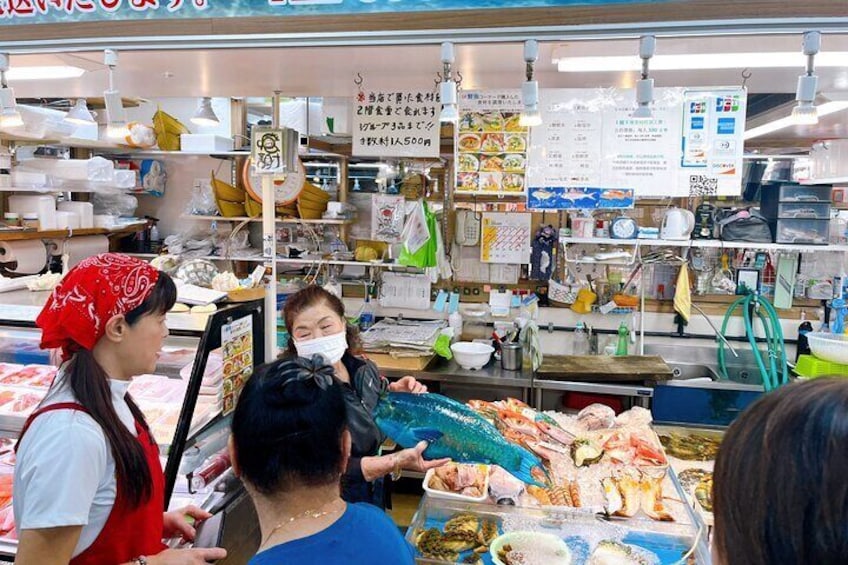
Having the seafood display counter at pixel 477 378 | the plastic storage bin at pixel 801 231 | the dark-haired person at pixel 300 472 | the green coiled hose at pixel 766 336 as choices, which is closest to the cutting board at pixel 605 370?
the seafood display counter at pixel 477 378

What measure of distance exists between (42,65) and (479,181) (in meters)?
2.72

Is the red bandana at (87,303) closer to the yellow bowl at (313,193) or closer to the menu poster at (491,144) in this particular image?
the menu poster at (491,144)

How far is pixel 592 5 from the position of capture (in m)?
2.02

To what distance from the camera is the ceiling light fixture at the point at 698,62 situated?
2973 mm

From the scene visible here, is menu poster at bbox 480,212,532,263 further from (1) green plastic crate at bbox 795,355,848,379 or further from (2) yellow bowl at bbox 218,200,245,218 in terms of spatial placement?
(2) yellow bowl at bbox 218,200,245,218

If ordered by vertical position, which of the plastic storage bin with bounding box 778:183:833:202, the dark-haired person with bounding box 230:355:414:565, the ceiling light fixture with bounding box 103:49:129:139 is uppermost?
the ceiling light fixture with bounding box 103:49:129:139

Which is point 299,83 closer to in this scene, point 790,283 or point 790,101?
point 790,101

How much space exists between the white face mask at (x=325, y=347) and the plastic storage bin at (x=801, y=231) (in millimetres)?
4211

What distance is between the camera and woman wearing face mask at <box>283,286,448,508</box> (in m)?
2.28

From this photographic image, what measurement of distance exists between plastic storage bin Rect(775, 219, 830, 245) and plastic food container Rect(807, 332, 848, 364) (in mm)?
1064

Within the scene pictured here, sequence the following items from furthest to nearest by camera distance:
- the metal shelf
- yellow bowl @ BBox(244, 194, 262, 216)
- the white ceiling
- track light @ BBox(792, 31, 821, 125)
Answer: yellow bowl @ BBox(244, 194, 262, 216) < the metal shelf < the white ceiling < track light @ BBox(792, 31, 821, 125)

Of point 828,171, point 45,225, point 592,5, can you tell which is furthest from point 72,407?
point 828,171

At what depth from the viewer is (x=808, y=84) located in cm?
211

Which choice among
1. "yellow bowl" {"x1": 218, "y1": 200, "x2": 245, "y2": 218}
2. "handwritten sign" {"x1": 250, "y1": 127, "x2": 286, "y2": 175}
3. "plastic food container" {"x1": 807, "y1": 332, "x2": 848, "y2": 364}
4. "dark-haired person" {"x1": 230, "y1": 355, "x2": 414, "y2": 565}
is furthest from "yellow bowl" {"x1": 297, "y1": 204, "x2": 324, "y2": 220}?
"dark-haired person" {"x1": 230, "y1": 355, "x2": 414, "y2": 565}
